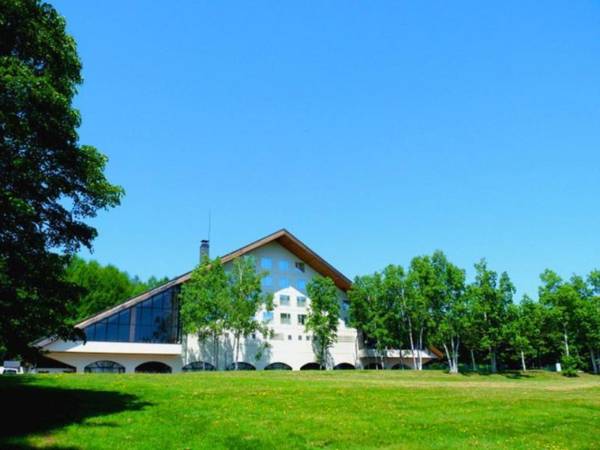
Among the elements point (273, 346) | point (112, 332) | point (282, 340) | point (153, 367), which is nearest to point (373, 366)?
point (282, 340)

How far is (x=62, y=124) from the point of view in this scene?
12.5 meters

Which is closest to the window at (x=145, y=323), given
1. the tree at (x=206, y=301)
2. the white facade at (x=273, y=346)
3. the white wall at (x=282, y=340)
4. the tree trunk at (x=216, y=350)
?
the white facade at (x=273, y=346)

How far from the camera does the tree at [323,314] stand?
4488cm

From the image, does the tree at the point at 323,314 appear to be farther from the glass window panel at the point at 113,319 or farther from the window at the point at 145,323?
the glass window panel at the point at 113,319

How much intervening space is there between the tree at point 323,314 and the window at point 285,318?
5.79ft

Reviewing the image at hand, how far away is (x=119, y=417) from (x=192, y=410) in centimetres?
217

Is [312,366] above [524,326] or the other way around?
the other way around

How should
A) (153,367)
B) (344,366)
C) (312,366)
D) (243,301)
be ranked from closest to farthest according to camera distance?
(243,301) < (153,367) < (312,366) < (344,366)

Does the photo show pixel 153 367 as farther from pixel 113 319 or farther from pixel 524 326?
pixel 524 326

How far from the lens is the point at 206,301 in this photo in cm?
3806

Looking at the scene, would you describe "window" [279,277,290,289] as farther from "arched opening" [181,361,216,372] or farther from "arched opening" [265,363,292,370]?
"arched opening" [181,361,216,372]

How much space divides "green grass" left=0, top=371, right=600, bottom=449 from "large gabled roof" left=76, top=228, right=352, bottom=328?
766 inches

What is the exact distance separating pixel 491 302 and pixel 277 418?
35.5 m

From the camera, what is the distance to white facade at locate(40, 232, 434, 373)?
37812 millimetres
